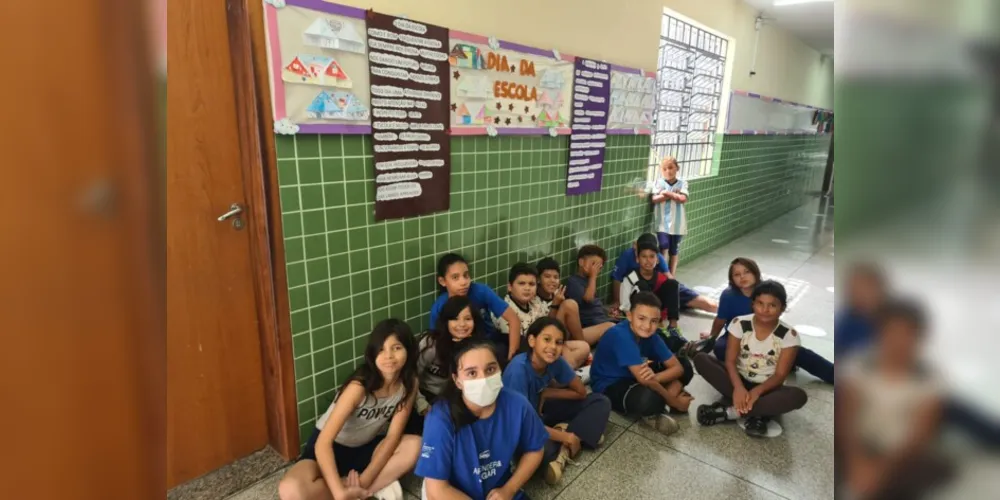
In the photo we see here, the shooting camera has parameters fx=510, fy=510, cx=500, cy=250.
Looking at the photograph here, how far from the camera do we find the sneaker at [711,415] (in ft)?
8.77

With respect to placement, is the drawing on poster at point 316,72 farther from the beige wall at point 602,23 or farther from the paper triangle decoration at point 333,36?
the beige wall at point 602,23

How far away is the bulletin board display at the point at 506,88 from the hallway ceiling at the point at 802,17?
3.65 meters

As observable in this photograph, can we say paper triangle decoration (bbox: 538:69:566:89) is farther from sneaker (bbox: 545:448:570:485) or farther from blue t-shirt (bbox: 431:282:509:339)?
sneaker (bbox: 545:448:570:485)

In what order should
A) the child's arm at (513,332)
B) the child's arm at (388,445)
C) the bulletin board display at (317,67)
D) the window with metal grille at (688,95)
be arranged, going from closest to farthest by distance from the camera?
the bulletin board display at (317,67) → the child's arm at (388,445) → the child's arm at (513,332) → the window with metal grille at (688,95)

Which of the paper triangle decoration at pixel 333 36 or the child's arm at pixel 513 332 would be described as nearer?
the paper triangle decoration at pixel 333 36

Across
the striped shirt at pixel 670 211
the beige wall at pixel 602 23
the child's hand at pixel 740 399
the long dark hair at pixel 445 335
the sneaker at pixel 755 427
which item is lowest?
the sneaker at pixel 755 427

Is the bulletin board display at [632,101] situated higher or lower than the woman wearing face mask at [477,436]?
higher

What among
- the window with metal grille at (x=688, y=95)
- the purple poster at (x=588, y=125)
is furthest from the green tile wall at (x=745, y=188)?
the purple poster at (x=588, y=125)

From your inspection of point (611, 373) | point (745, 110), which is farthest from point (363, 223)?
point (745, 110)

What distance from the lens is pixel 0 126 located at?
154 mm

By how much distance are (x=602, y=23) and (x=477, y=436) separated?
9.89 ft

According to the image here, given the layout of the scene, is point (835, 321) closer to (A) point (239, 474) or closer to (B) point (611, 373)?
(A) point (239, 474)

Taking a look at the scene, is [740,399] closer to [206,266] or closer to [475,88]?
[475,88]

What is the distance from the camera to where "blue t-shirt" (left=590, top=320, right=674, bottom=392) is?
2688mm
